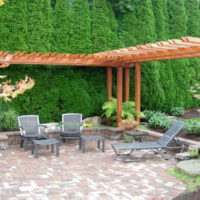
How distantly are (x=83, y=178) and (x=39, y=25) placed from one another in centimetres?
676

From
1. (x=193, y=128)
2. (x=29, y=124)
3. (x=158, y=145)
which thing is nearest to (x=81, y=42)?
(x=29, y=124)

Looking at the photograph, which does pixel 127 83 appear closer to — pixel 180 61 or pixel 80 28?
pixel 80 28

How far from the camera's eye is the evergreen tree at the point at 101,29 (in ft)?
42.0

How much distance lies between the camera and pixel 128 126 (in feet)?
34.4

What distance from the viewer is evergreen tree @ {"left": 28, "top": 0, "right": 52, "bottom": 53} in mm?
11539

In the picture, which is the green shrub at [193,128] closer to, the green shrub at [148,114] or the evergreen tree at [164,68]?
the green shrub at [148,114]

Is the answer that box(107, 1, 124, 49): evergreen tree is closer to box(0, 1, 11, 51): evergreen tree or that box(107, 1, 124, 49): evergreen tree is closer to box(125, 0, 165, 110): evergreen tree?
box(125, 0, 165, 110): evergreen tree

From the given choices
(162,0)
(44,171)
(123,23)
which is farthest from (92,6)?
(44,171)

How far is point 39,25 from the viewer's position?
11.6 metres

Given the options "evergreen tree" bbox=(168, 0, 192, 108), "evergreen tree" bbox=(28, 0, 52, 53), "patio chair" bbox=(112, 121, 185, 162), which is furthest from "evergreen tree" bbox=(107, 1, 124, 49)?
"patio chair" bbox=(112, 121, 185, 162)

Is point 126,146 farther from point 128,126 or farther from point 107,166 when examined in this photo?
point 128,126

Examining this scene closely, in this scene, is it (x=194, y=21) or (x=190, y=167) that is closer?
(x=190, y=167)

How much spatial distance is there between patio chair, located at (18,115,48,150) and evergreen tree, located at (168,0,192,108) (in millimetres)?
7350

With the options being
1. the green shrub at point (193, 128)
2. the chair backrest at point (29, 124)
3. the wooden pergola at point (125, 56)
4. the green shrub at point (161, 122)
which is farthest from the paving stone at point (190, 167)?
the chair backrest at point (29, 124)
